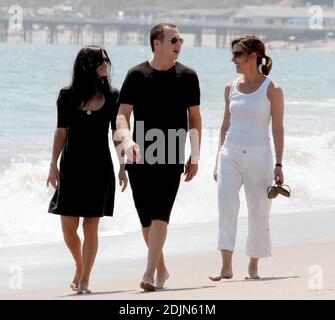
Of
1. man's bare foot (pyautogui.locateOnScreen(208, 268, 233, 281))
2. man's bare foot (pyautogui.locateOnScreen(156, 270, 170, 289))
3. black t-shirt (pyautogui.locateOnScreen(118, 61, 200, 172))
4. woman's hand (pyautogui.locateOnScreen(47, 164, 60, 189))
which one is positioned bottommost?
man's bare foot (pyautogui.locateOnScreen(156, 270, 170, 289))

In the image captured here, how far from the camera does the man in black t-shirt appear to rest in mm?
7219

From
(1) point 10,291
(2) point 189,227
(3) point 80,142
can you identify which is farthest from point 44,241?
(3) point 80,142

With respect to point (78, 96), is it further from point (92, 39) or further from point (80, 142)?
point (92, 39)

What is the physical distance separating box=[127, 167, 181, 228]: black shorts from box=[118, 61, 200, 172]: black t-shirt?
5cm

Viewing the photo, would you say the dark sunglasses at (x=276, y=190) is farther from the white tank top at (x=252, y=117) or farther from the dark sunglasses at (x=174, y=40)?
the dark sunglasses at (x=174, y=40)

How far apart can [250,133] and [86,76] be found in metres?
0.96

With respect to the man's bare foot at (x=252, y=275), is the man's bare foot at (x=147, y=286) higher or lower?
lower

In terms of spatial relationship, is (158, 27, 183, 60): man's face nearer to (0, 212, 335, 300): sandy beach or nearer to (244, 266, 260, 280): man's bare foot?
(0, 212, 335, 300): sandy beach

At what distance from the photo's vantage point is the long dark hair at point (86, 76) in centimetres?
732

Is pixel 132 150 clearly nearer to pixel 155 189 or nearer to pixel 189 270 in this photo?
pixel 155 189

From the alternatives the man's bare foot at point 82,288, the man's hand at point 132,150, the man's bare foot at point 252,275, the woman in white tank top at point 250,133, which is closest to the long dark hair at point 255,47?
the woman in white tank top at point 250,133

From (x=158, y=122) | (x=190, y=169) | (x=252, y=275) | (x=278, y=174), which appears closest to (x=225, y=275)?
(x=252, y=275)

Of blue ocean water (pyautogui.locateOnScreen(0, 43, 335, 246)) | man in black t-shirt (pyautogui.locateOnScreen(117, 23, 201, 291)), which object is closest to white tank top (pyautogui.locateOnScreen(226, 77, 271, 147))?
man in black t-shirt (pyautogui.locateOnScreen(117, 23, 201, 291))

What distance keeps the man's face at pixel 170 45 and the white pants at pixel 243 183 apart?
27.1 inches
